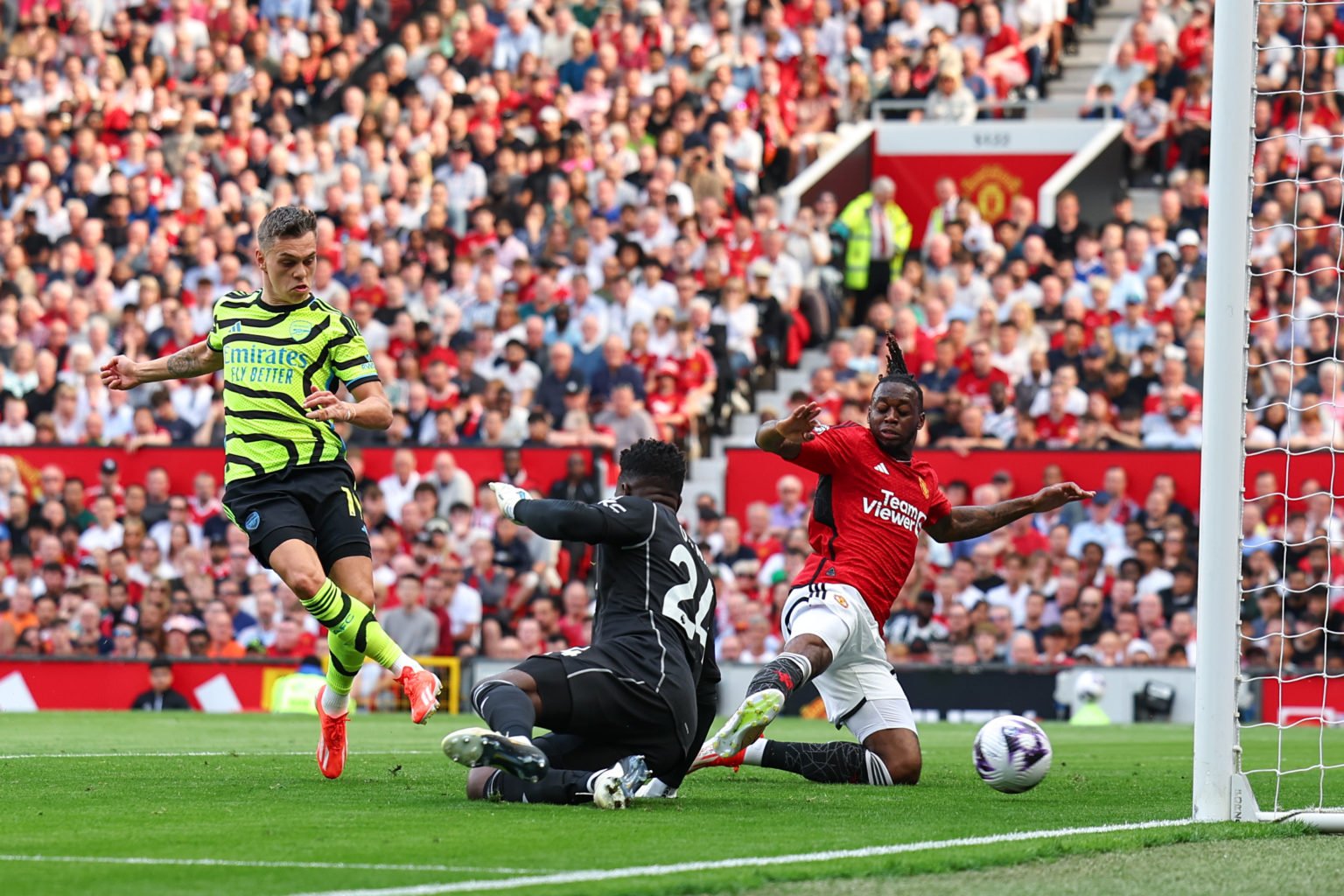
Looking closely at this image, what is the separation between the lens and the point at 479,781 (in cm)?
838

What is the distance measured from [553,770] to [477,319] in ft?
48.2

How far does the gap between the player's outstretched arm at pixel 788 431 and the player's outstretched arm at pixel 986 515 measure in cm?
128

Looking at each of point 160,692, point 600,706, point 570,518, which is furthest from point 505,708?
point 160,692

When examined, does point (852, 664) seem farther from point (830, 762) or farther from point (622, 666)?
point (622, 666)

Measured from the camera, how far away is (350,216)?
2427 centimetres

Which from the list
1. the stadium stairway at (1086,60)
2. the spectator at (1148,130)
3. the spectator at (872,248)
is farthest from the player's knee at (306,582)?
the stadium stairway at (1086,60)

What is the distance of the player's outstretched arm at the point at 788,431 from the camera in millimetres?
9125

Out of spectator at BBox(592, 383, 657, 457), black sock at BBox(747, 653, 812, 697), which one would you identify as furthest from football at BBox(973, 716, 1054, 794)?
spectator at BBox(592, 383, 657, 457)

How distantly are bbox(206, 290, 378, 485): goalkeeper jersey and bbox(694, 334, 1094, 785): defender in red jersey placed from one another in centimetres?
215

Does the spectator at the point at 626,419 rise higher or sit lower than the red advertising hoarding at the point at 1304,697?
higher

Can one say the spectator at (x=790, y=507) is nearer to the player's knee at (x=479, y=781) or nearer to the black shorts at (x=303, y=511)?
the black shorts at (x=303, y=511)

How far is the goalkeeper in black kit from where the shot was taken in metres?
7.90

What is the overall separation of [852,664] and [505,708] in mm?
2828

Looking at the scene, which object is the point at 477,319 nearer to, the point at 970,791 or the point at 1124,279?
the point at 1124,279
